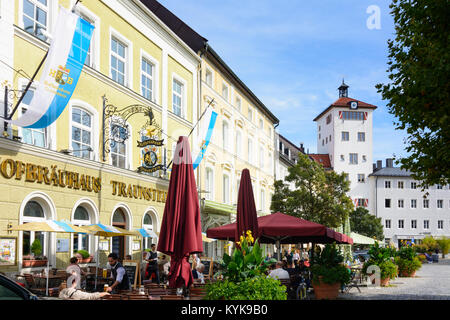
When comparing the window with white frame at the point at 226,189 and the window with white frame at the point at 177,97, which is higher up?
the window with white frame at the point at 177,97

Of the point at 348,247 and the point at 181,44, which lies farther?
the point at 348,247

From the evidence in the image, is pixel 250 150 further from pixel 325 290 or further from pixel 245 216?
pixel 245 216

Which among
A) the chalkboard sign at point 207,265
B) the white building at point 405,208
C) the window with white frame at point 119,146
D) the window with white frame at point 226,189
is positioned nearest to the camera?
the window with white frame at point 119,146

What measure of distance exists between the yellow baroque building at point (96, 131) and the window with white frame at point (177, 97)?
5cm

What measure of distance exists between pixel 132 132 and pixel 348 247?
16173 mm

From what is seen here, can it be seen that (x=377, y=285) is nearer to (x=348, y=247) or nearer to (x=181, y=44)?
(x=348, y=247)

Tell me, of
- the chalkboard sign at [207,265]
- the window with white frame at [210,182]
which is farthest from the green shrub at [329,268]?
the window with white frame at [210,182]

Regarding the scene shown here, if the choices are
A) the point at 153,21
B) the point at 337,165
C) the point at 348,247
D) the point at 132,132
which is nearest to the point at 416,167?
the point at 132,132

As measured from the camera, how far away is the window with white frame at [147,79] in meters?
22.4

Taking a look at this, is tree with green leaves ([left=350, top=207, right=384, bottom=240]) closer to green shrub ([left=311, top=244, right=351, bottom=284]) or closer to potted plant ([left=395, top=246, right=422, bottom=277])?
potted plant ([left=395, top=246, right=422, bottom=277])

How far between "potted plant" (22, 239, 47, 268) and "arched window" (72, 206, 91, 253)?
1.83 metres

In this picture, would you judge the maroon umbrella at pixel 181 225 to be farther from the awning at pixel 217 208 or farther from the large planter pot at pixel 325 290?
the awning at pixel 217 208

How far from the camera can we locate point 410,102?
36.8ft

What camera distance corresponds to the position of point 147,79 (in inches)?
898
